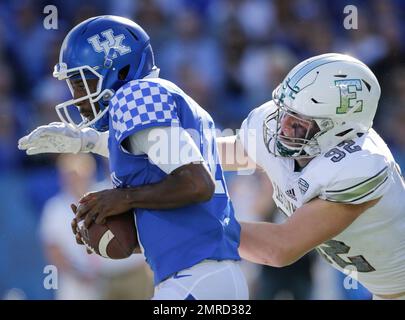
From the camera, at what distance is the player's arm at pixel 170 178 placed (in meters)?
3.06

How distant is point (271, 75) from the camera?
736 centimetres

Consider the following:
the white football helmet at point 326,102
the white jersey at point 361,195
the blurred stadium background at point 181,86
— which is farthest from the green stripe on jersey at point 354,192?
the blurred stadium background at point 181,86

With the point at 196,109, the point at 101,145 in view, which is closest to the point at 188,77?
the point at 101,145

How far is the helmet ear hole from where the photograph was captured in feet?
11.2

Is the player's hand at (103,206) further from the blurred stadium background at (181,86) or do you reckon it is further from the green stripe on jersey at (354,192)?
the blurred stadium background at (181,86)

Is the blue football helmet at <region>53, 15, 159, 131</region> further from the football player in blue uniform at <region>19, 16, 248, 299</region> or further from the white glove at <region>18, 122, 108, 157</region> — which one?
the white glove at <region>18, 122, 108, 157</region>

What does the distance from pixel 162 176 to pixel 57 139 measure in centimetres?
80

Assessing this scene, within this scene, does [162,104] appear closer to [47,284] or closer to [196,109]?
[196,109]

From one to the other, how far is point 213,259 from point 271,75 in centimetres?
435

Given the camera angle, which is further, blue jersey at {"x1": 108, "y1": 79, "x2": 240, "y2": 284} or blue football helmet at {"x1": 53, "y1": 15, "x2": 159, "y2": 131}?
blue football helmet at {"x1": 53, "y1": 15, "x2": 159, "y2": 131}

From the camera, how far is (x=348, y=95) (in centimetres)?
377

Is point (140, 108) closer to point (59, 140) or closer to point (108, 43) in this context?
point (108, 43)

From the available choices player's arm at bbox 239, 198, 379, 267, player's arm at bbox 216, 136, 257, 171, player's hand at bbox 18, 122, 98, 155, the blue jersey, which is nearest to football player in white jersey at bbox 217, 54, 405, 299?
player's arm at bbox 239, 198, 379, 267

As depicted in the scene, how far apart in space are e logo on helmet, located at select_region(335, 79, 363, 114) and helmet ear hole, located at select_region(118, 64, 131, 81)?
890mm
